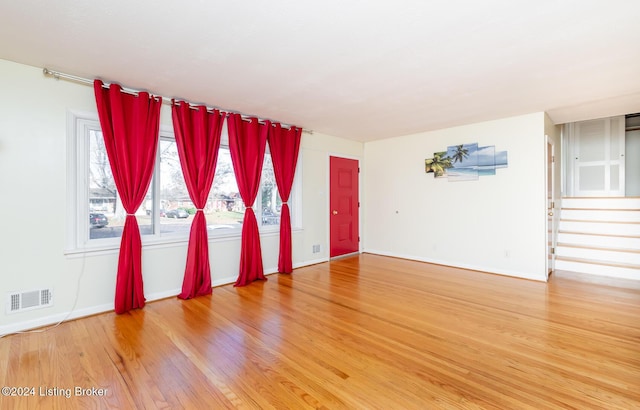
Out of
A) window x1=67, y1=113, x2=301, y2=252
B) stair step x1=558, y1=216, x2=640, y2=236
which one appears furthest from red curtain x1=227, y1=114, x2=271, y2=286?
stair step x1=558, y1=216, x2=640, y2=236

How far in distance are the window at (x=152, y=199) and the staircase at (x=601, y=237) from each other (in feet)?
17.0

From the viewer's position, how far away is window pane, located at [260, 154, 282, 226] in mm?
4844

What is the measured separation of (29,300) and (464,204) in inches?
234

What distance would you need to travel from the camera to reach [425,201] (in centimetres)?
555

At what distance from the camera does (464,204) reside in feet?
16.6

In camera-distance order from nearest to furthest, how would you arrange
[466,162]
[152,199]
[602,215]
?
[152,199] → [466,162] → [602,215]

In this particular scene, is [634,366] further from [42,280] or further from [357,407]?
[42,280]

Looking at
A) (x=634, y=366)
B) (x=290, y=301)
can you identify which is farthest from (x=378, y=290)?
(x=634, y=366)

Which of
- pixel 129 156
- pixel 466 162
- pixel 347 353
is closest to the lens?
pixel 347 353

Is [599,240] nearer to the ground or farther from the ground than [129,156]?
nearer to the ground

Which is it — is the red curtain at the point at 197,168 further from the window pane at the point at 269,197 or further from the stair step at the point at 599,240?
the stair step at the point at 599,240

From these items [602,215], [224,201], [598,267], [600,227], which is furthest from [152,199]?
[602,215]

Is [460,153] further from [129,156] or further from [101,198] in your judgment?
[101,198]

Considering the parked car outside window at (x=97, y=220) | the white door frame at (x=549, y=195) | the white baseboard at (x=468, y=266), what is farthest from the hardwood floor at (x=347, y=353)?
the parked car outside window at (x=97, y=220)
